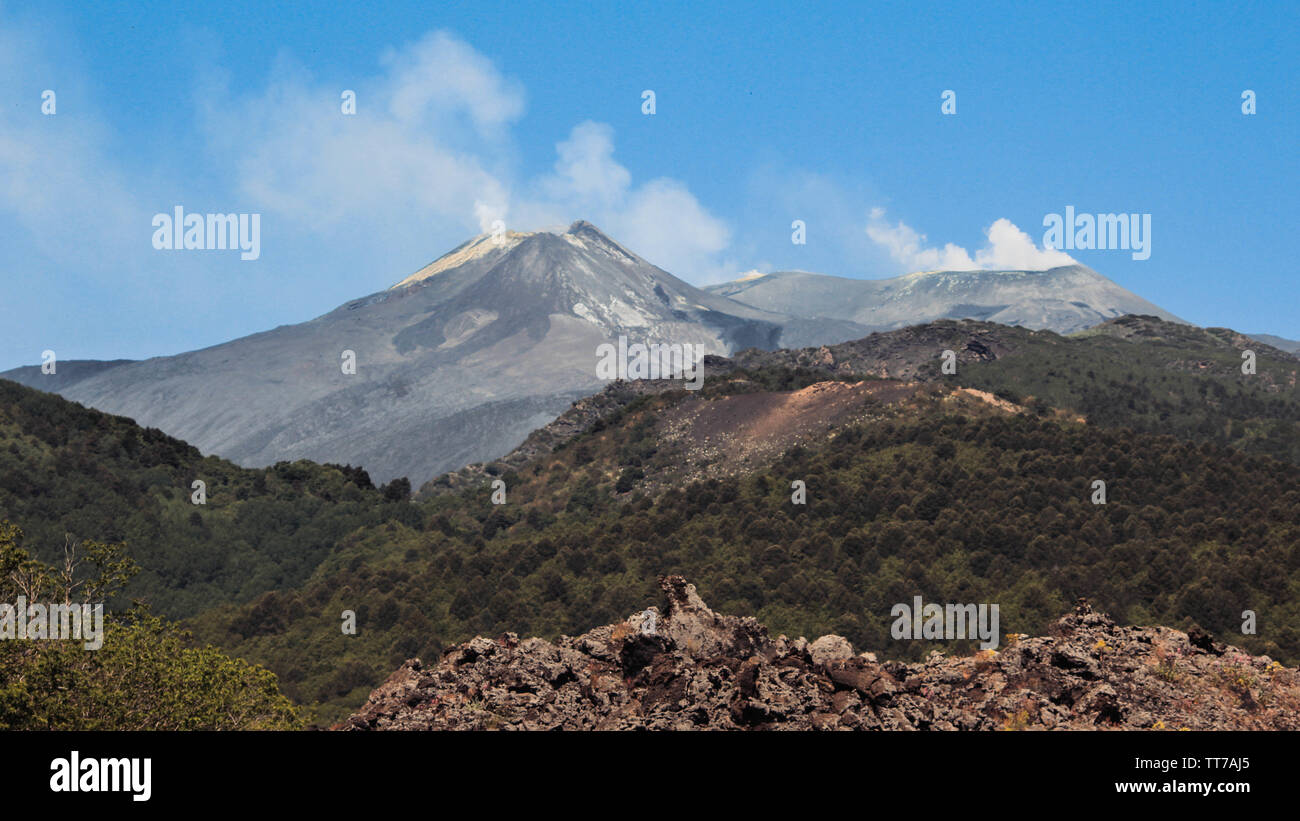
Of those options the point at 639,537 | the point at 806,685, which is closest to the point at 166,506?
the point at 639,537

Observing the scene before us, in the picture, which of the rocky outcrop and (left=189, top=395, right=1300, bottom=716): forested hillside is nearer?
the rocky outcrop

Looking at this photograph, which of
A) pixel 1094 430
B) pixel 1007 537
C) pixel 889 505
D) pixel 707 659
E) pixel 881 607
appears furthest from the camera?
pixel 1094 430

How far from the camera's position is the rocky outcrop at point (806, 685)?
22719 mm

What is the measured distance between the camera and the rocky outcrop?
22.7 meters

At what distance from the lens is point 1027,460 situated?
8319 cm

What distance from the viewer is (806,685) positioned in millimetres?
23453

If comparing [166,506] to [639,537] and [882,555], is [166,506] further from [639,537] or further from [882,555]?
[882,555]

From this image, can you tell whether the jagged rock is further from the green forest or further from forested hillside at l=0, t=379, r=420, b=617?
forested hillside at l=0, t=379, r=420, b=617

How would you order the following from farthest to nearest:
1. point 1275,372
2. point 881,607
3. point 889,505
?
point 1275,372
point 889,505
point 881,607

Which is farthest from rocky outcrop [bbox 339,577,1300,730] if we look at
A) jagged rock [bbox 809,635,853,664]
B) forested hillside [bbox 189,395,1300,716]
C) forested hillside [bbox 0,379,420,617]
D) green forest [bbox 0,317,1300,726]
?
forested hillside [bbox 0,379,420,617]

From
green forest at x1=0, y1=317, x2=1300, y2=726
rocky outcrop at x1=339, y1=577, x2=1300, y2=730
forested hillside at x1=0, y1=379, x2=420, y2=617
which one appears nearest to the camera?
rocky outcrop at x1=339, y1=577, x2=1300, y2=730
